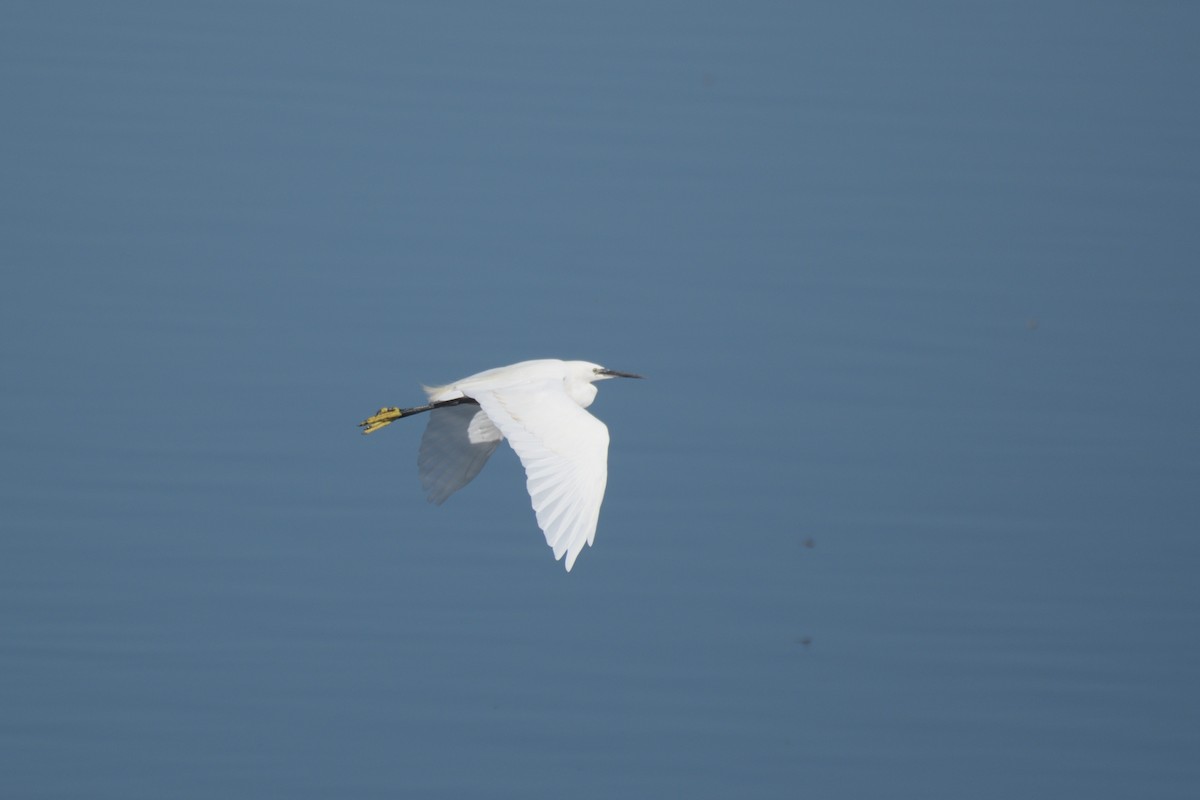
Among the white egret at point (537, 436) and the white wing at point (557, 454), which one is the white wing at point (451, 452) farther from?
the white wing at point (557, 454)

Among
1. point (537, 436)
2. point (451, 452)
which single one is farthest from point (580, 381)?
point (537, 436)

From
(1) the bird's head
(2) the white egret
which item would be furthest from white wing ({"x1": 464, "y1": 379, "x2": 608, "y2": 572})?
(1) the bird's head

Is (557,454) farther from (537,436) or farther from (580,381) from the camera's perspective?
(580,381)

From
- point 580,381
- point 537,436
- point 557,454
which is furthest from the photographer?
point 580,381

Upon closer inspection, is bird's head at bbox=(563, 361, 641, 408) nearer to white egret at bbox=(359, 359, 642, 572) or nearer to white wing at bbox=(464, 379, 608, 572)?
white egret at bbox=(359, 359, 642, 572)

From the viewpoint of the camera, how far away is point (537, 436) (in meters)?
5.03

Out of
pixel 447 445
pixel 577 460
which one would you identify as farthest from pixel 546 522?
pixel 447 445

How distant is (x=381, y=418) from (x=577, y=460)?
1.43 m

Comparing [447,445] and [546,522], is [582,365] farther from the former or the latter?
[546,522]

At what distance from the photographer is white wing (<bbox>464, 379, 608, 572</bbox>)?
15.3 ft

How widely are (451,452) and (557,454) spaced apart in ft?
3.41

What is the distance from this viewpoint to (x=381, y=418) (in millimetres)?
6125

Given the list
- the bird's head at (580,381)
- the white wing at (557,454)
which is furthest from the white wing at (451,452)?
the white wing at (557,454)

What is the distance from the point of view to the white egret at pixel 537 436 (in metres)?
4.72
